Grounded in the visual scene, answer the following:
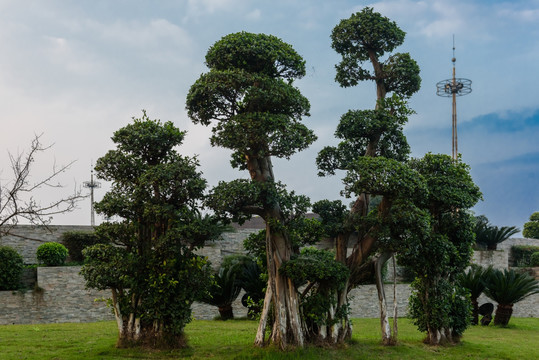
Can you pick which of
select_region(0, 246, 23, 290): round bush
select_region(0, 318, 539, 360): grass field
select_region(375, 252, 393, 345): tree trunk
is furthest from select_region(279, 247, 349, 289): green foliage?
select_region(0, 246, 23, 290): round bush

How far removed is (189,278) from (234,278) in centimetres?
710

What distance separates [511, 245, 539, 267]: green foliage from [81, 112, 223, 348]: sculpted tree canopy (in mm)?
26290

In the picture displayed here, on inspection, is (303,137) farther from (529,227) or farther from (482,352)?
(529,227)

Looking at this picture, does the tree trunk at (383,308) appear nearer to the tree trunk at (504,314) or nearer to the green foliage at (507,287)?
the green foliage at (507,287)

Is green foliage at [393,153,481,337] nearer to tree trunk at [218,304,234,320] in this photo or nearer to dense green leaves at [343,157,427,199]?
dense green leaves at [343,157,427,199]

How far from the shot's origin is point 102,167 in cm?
1273

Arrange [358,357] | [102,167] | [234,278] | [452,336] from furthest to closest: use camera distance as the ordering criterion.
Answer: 1. [234,278]
2. [452,336]
3. [102,167]
4. [358,357]

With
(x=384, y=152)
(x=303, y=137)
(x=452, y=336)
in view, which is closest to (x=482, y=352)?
(x=452, y=336)

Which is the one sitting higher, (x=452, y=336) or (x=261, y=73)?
(x=261, y=73)

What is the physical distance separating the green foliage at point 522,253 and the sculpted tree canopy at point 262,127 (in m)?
24.7

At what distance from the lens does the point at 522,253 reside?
33.3 metres

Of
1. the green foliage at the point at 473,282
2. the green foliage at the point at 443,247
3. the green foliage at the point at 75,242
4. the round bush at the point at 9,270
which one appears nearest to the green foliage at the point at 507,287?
the green foliage at the point at 473,282

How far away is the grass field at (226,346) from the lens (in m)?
11.6

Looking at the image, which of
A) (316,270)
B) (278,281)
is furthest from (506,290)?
(278,281)
